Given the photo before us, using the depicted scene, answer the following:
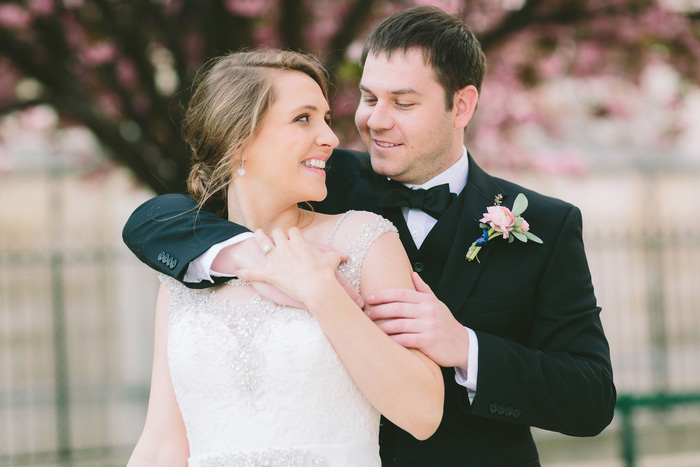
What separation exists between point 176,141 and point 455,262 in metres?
3.22

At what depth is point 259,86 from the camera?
2.30 metres

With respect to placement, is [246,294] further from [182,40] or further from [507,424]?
[182,40]

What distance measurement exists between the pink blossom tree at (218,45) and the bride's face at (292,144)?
2.43 m

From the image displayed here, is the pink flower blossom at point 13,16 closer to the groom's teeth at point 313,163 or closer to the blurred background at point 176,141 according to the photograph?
the blurred background at point 176,141

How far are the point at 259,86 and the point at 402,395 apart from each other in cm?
98

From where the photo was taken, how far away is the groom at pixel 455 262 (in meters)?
2.26

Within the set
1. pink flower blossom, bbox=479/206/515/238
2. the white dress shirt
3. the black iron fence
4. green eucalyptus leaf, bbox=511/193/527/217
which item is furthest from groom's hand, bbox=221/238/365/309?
the black iron fence

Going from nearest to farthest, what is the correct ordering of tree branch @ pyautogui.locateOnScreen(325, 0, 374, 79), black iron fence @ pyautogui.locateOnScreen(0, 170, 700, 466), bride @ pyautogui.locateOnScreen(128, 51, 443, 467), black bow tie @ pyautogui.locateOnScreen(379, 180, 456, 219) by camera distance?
bride @ pyautogui.locateOnScreen(128, 51, 443, 467) < black bow tie @ pyautogui.locateOnScreen(379, 180, 456, 219) < tree branch @ pyautogui.locateOnScreen(325, 0, 374, 79) < black iron fence @ pyautogui.locateOnScreen(0, 170, 700, 466)

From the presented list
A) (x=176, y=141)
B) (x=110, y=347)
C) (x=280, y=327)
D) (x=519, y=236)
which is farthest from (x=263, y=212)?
(x=110, y=347)

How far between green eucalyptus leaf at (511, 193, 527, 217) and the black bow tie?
236 mm

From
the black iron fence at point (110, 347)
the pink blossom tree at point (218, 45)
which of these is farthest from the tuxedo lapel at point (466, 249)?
the black iron fence at point (110, 347)

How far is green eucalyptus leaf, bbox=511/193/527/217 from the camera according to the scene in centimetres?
252

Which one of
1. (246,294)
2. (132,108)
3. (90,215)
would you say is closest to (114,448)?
(132,108)

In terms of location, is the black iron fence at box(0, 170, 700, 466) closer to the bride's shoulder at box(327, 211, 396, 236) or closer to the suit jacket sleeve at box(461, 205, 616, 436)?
the suit jacket sleeve at box(461, 205, 616, 436)
